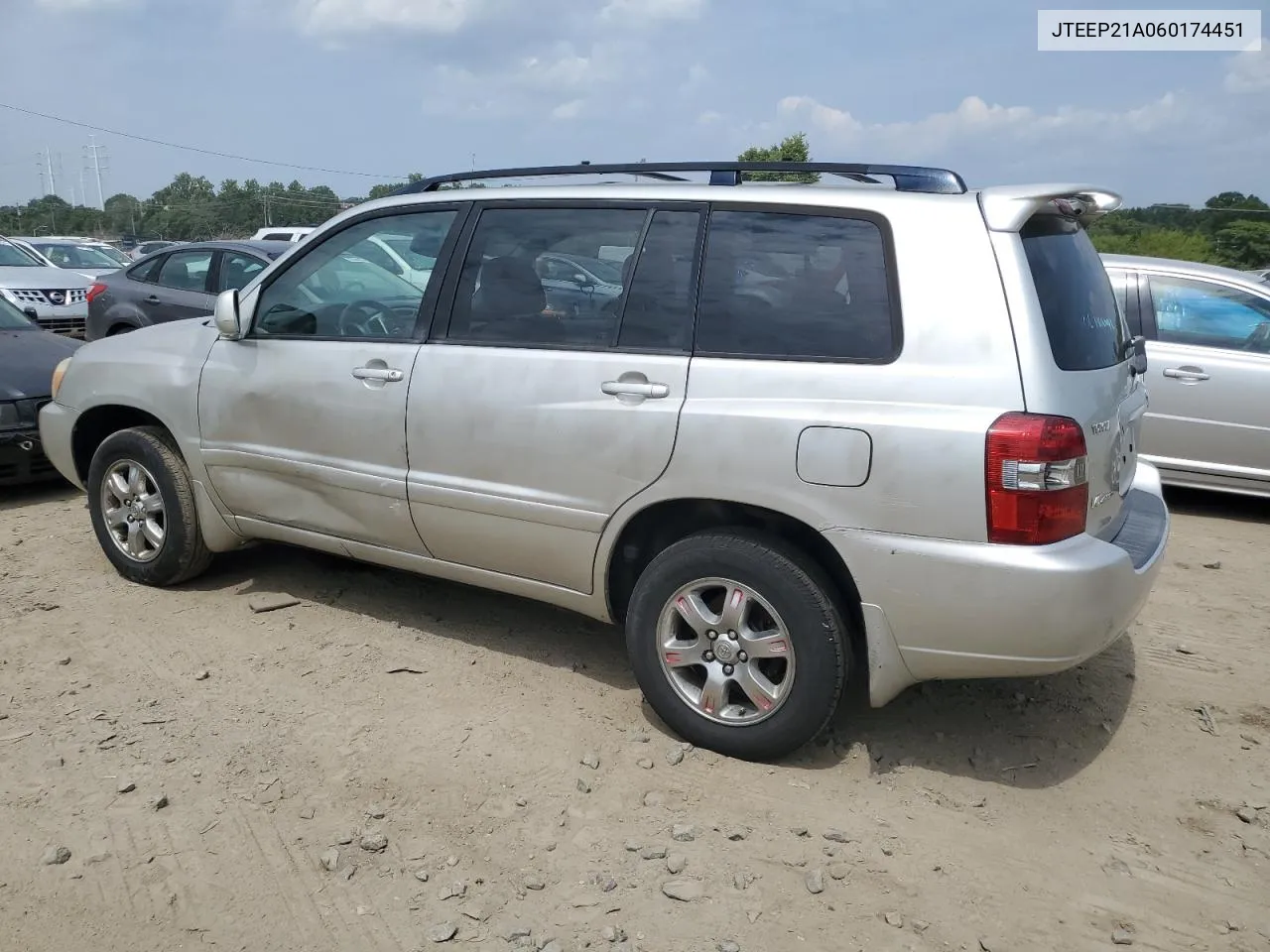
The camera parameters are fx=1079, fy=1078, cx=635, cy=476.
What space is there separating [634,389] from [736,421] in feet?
1.29

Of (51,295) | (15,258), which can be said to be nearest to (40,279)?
(51,295)

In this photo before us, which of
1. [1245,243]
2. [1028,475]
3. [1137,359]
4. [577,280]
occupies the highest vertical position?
[1245,243]

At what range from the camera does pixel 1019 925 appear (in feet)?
9.04

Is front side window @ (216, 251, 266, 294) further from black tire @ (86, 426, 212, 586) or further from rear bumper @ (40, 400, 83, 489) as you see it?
black tire @ (86, 426, 212, 586)

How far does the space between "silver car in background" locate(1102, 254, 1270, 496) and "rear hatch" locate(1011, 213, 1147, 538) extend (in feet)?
11.3

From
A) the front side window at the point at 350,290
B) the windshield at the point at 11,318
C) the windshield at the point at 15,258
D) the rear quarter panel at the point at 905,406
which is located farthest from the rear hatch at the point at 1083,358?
the windshield at the point at 15,258

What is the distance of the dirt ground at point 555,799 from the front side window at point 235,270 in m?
5.62

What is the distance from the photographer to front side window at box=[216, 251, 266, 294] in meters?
9.81

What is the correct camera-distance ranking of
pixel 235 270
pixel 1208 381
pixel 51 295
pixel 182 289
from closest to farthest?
pixel 1208 381 < pixel 235 270 < pixel 182 289 < pixel 51 295

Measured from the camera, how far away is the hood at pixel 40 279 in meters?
13.2

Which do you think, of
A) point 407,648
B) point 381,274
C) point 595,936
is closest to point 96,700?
point 407,648

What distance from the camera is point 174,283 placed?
10.2 metres

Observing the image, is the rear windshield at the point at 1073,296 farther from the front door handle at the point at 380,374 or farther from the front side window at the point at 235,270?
the front side window at the point at 235,270

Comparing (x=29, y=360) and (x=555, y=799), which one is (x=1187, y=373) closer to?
(x=555, y=799)
